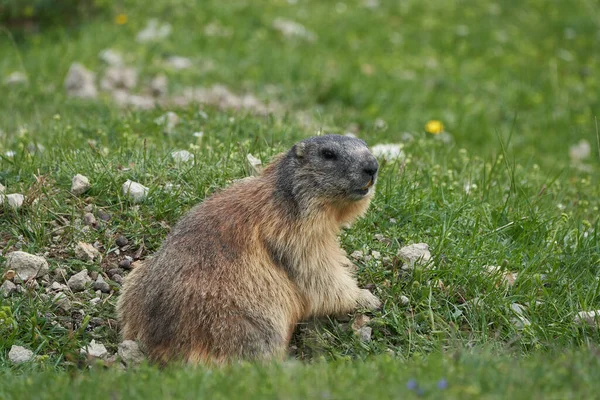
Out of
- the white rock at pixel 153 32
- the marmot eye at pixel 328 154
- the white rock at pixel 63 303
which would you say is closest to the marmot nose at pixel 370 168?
the marmot eye at pixel 328 154

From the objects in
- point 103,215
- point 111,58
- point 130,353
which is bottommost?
point 111,58

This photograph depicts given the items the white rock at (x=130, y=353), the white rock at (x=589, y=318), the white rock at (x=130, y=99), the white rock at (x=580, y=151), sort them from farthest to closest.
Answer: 1. the white rock at (x=580, y=151)
2. the white rock at (x=130, y=99)
3. the white rock at (x=589, y=318)
4. the white rock at (x=130, y=353)

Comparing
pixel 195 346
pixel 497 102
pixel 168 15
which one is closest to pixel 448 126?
pixel 497 102

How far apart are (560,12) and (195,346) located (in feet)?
43.1

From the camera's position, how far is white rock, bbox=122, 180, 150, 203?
6879 mm

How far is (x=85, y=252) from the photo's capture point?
21.3 feet

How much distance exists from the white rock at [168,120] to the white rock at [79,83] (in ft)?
7.59

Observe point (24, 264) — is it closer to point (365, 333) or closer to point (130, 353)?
point (130, 353)

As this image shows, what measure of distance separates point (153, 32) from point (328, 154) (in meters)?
7.94

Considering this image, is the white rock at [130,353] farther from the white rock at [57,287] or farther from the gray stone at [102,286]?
the white rock at [57,287]

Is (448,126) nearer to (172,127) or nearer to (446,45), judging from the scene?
(446,45)

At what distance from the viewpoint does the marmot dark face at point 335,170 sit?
5926 millimetres

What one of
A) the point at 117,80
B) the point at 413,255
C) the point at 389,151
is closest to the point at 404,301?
the point at 413,255

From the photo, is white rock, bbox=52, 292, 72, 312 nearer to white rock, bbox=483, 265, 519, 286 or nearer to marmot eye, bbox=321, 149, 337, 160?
marmot eye, bbox=321, 149, 337, 160
